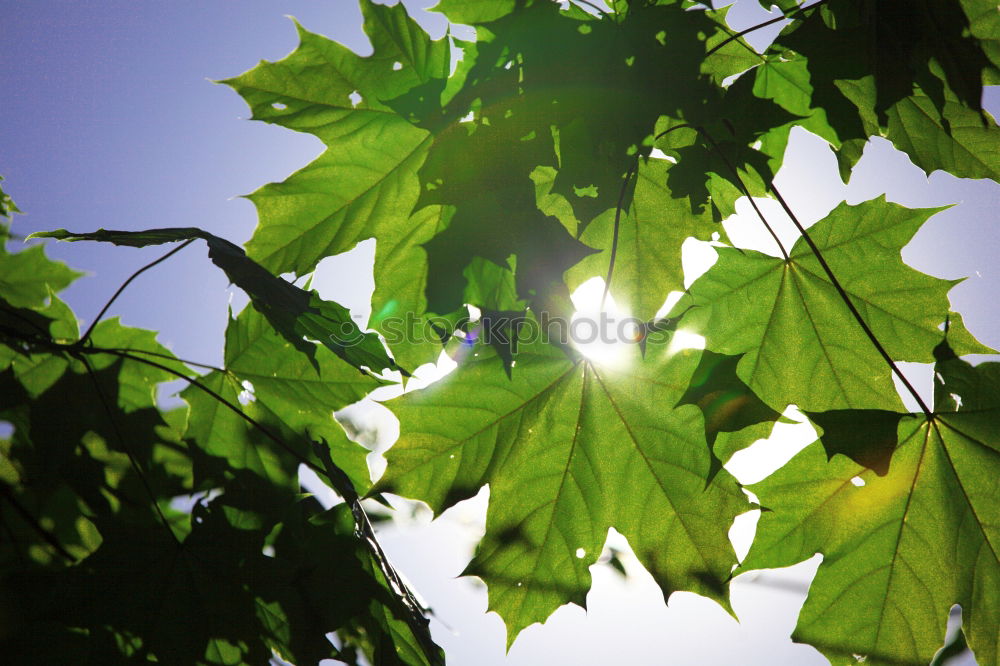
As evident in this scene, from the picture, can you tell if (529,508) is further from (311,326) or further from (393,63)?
(393,63)

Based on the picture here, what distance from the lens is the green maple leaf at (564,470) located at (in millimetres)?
1280

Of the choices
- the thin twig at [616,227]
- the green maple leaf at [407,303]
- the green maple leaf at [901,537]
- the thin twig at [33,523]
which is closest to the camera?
the thin twig at [33,523]

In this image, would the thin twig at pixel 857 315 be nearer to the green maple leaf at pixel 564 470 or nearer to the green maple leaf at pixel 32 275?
the green maple leaf at pixel 564 470

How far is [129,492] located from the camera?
1.55 meters

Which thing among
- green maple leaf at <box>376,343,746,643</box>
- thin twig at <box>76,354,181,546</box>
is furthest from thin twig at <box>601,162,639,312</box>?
thin twig at <box>76,354,181,546</box>

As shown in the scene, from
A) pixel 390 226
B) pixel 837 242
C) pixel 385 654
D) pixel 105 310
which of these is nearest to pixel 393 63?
pixel 390 226

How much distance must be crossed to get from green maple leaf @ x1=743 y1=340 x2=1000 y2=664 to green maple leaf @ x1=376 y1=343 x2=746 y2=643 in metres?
0.15

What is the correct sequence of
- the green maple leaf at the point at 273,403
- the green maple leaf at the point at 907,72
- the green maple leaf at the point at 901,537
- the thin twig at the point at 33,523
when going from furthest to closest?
1. the green maple leaf at the point at 273,403
2. the green maple leaf at the point at 901,537
3. the green maple leaf at the point at 907,72
4. the thin twig at the point at 33,523

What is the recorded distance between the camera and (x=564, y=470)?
1425 millimetres

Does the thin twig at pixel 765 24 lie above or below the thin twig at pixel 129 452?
above

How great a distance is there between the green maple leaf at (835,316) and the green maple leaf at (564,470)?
172 millimetres

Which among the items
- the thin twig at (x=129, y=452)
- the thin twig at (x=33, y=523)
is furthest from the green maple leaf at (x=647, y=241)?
the thin twig at (x=129, y=452)

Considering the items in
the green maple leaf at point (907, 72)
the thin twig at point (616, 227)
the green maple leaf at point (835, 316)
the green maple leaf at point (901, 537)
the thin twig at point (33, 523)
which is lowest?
the green maple leaf at point (901, 537)

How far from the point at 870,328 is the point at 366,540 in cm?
125
